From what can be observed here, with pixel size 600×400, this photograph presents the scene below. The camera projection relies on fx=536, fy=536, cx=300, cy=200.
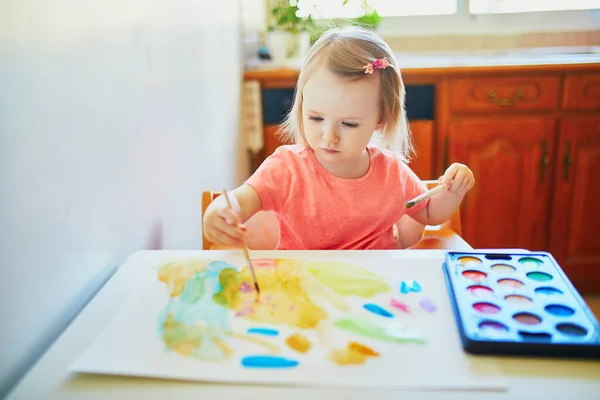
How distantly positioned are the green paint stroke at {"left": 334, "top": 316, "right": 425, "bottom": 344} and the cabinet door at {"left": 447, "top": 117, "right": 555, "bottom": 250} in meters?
1.41

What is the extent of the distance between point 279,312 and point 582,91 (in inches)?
63.6

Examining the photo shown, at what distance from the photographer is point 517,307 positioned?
564mm

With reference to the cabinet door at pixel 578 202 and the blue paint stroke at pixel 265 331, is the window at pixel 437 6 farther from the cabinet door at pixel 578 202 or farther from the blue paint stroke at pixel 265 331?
the blue paint stroke at pixel 265 331

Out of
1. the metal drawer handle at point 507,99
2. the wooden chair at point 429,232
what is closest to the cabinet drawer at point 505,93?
the metal drawer handle at point 507,99

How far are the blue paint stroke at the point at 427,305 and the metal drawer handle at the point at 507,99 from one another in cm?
138

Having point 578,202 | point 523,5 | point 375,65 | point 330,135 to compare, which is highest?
point 523,5

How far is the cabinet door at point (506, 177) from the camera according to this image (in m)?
1.85

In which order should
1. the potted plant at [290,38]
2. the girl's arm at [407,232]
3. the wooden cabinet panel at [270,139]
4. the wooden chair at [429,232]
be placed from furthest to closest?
1. the potted plant at [290,38]
2. the wooden cabinet panel at [270,139]
3. the girl's arm at [407,232]
4. the wooden chair at [429,232]

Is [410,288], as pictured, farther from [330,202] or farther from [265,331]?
[330,202]

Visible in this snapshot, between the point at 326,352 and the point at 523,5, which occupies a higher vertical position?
the point at 523,5

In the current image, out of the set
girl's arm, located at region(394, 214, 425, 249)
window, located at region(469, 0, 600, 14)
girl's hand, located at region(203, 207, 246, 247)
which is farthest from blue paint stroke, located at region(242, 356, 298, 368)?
window, located at region(469, 0, 600, 14)

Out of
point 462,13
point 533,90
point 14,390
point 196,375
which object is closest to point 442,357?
point 196,375

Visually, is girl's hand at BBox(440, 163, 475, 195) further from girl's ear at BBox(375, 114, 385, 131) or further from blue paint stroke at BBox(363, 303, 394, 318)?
blue paint stroke at BBox(363, 303, 394, 318)

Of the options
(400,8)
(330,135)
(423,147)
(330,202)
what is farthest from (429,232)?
(400,8)
